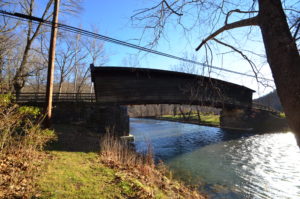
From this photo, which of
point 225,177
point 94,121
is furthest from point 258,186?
point 94,121

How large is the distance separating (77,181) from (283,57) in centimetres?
517

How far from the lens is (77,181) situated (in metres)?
4.32

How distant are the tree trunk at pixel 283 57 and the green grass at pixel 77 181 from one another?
3909 millimetres

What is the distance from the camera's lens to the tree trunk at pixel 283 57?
1620mm

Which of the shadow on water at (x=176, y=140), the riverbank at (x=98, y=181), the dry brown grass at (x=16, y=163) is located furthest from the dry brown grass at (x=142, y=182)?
the dry brown grass at (x=16, y=163)

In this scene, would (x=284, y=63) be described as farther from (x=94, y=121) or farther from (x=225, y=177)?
(x=94, y=121)

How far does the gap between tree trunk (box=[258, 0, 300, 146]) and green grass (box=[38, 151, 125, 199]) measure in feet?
12.8

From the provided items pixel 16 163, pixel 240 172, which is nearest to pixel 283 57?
pixel 16 163

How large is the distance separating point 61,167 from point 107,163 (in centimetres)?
167

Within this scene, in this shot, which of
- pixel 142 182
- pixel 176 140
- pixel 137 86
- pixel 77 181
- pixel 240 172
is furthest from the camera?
pixel 176 140

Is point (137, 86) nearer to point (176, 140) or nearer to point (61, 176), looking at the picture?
point (176, 140)

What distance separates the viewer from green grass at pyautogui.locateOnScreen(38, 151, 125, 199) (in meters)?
3.71

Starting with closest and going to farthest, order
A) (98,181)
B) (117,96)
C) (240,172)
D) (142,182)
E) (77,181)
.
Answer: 1. (77,181)
2. (98,181)
3. (142,182)
4. (240,172)
5. (117,96)

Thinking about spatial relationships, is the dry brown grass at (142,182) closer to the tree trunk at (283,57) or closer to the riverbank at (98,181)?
the riverbank at (98,181)
